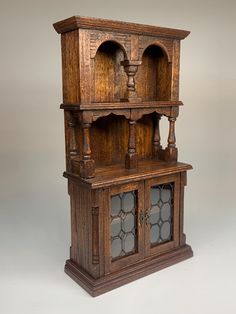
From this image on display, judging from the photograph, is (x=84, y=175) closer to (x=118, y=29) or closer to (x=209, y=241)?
(x=118, y=29)

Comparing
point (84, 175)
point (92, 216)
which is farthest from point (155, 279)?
point (84, 175)

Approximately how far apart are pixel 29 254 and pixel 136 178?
3.17 ft

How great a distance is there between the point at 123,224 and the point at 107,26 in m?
1.14

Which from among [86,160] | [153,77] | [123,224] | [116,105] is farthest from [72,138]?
[153,77]

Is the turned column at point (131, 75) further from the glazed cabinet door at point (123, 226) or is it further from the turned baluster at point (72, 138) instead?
the glazed cabinet door at point (123, 226)

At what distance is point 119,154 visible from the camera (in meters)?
2.56

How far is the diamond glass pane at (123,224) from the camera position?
226cm

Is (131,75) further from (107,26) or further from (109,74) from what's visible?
(107,26)

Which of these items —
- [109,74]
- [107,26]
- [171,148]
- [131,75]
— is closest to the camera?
[107,26]

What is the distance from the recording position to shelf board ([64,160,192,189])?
6.97 ft

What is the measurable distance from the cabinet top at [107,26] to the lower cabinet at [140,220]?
88 cm

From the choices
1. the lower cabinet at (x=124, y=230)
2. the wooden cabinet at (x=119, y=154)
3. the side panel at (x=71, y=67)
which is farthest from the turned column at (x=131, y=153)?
the side panel at (x=71, y=67)

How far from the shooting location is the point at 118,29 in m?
2.13

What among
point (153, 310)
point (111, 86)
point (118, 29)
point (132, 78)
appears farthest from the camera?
point (111, 86)
